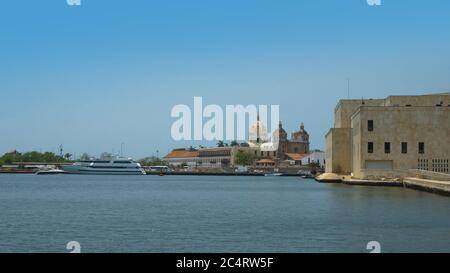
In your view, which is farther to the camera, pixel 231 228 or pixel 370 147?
pixel 370 147

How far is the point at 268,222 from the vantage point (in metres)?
33.6

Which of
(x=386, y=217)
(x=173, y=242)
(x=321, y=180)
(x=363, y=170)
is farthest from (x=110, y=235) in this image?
(x=321, y=180)

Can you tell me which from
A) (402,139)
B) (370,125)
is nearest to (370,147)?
(370,125)

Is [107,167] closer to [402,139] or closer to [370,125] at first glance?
[370,125]

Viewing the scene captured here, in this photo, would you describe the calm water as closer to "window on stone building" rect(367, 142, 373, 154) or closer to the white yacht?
"window on stone building" rect(367, 142, 373, 154)

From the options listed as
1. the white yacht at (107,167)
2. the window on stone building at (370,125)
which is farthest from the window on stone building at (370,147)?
the white yacht at (107,167)

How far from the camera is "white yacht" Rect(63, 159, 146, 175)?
172 meters

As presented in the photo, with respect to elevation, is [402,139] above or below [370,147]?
above

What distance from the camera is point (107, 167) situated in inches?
6801

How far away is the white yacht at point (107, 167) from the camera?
17225 cm

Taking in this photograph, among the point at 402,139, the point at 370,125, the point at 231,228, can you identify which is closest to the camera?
the point at 231,228

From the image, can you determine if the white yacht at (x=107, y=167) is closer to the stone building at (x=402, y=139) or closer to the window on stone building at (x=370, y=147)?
the stone building at (x=402, y=139)

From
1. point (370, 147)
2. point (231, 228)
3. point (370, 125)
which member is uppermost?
point (370, 125)
